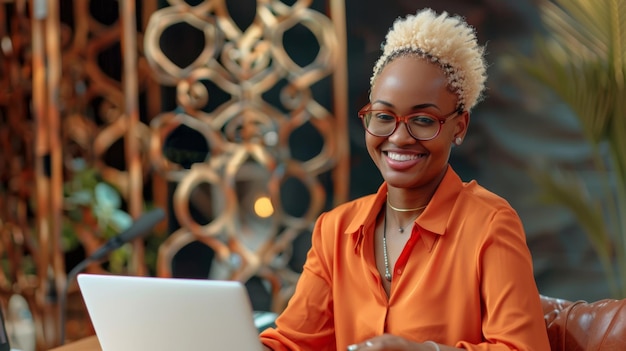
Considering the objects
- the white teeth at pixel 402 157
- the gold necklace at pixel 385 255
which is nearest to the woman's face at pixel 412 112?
the white teeth at pixel 402 157

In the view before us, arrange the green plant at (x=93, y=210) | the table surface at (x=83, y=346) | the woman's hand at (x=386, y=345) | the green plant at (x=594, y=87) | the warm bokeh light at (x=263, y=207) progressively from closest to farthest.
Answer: the woman's hand at (x=386, y=345) < the table surface at (x=83, y=346) < the green plant at (x=594, y=87) < the warm bokeh light at (x=263, y=207) < the green plant at (x=93, y=210)

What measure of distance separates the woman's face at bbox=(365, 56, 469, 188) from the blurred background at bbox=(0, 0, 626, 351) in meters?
1.48

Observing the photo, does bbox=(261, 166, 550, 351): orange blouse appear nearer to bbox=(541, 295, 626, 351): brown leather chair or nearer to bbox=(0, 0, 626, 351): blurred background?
bbox=(541, 295, 626, 351): brown leather chair

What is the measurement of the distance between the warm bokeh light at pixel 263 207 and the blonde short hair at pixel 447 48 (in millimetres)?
2230

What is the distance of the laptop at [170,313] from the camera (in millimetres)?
1387

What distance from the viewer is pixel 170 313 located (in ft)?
4.77

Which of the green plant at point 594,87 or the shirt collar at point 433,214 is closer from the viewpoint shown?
the shirt collar at point 433,214

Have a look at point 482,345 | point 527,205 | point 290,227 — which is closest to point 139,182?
point 290,227

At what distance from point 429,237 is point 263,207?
229cm

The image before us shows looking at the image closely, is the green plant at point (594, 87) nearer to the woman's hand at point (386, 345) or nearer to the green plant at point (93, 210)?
the woman's hand at point (386, 345)

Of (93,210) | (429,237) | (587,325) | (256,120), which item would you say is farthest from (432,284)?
(93,210)

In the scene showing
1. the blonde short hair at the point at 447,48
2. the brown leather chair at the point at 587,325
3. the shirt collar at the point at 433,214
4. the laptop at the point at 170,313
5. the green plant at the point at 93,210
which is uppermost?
the blonde short hair at the point at 447,48

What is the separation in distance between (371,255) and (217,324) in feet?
1.27

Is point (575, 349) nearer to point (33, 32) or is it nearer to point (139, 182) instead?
point (139, 182)
